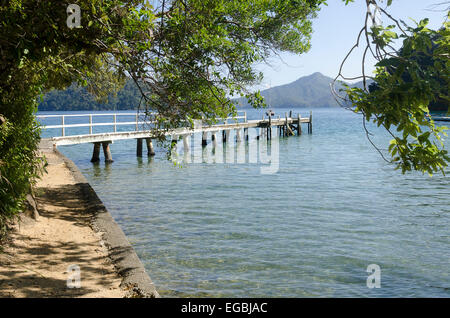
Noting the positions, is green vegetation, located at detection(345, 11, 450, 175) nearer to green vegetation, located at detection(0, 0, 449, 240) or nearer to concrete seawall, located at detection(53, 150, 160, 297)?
green vegetation, located at detection(0, 0, 449, 240)

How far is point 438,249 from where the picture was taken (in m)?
10.4

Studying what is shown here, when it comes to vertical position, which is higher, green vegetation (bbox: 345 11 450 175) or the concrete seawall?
green vegetation (bbox: 345 11 450 175)

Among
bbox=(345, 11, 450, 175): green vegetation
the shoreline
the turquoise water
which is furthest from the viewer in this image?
the turquoise water

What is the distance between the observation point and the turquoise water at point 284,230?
8.38 metres

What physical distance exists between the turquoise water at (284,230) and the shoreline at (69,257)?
1163mm

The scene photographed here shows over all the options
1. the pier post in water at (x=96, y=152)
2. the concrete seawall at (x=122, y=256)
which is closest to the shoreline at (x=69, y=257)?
the concrete seawall at (x=122, y=256)

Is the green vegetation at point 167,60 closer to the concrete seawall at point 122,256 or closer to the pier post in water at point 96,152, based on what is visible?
the concrete seawall at point 122,256

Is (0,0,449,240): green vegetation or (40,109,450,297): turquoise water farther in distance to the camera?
(40,109,450,297): turquoise water


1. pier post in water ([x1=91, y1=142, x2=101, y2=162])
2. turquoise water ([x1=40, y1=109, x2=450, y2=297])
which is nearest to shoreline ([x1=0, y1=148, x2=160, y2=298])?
turquoise water ([x1=40, y1=109, x2=450, y2=297])

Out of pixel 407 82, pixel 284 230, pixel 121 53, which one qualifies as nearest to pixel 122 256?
pixel 121 53

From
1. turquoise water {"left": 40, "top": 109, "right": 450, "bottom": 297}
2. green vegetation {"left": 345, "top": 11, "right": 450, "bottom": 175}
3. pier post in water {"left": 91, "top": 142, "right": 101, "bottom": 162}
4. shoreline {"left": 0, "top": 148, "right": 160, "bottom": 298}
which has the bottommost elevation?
turquoise water {"left": 40, "top": 109, "right": 450, "bottom": 297}

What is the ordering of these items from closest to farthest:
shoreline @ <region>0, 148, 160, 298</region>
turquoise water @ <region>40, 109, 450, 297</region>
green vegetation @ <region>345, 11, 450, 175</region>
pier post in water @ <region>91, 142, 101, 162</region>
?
green vegetation @ <region>345, 11, 450, 175</region>
shoreline @ <region>0, 148, 160, 298</region>
turquoise water @ <region>40, 109, 450, 297</region>
pier post in water @ <region>91, 142, 101, 162</region>

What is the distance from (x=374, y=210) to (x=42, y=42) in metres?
11.0

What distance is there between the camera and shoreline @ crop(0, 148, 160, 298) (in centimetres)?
603
